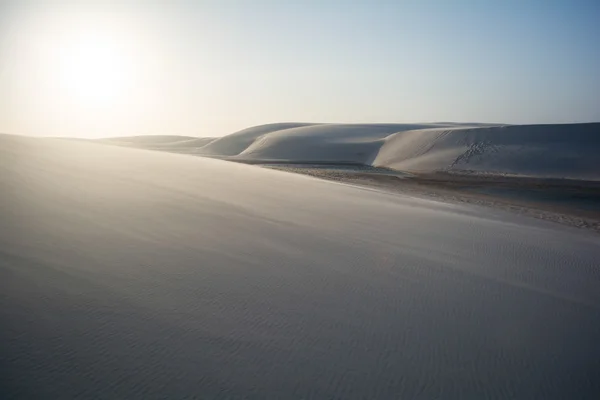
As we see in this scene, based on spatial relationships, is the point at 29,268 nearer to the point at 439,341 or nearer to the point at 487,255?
the point at 439,341

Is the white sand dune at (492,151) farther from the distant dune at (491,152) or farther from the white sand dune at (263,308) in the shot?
the white sand dune at (263,308)

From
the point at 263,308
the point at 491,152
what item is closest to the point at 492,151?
the point at 491,152

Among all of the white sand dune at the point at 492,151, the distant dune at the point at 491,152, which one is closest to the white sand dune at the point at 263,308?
the distant dune at the point at 491,152

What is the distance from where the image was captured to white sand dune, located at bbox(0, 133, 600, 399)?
7.48ft

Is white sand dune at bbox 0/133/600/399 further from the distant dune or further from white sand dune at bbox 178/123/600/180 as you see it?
white sand dune at bbox 178/123/600/180

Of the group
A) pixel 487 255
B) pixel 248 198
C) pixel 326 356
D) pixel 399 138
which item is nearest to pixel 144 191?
pixel 248 198

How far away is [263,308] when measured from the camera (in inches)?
125

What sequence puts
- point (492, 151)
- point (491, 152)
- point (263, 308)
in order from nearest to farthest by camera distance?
1. point (263, 308)
2. point (491, 152)
3. point (492, 151)

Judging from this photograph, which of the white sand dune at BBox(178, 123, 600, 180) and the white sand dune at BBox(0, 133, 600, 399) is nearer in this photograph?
the white sand dune at BBox(0, 133, 600, 399)

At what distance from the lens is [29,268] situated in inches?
122

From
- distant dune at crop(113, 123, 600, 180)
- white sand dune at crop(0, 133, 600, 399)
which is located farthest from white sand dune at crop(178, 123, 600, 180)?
white sand dune at crop(0, 133, 600, 399)

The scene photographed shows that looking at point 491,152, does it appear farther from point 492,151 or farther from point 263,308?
point 263,308

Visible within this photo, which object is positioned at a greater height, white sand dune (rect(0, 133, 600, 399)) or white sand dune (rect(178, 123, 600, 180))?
white sand dune (rect(178, 123, 600, 180))

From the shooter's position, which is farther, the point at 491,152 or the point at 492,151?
the point at 492,151
